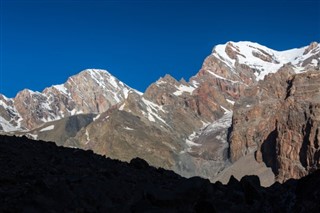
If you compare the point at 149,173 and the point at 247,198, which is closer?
the point at 247,198

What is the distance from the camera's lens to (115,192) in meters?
17.6

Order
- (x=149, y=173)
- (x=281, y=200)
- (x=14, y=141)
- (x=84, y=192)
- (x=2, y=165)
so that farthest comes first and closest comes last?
(x=14, y=141) → (x=149, y=173) → (x=2, y=165) → (x=84, y=192) → (x=281, y=200)

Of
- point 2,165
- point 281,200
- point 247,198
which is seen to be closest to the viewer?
point 281,200

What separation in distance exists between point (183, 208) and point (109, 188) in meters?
3.86

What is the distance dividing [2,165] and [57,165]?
2.49 metres

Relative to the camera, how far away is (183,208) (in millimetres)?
14844

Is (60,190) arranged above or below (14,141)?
below

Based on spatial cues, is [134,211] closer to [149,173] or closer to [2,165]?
[2,165]

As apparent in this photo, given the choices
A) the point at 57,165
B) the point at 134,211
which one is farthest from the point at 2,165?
the point at 134,211

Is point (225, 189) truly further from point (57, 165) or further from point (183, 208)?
point (57, 165)

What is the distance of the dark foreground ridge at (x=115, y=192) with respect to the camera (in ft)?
48.0

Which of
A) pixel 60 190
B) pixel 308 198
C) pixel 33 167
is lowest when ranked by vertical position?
pixel 308 198

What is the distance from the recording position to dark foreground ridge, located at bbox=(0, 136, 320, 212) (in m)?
14.6

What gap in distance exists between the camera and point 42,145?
26703 mm
